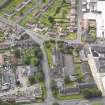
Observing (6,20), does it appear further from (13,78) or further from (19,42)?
(13,78)

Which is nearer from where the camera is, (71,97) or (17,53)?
(71,97)

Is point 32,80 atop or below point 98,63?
below

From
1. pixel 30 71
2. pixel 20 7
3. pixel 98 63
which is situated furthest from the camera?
pixel 20 7

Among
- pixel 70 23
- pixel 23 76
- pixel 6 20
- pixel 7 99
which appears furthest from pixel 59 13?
pixel 7 99

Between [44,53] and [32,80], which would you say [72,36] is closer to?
[44,53]

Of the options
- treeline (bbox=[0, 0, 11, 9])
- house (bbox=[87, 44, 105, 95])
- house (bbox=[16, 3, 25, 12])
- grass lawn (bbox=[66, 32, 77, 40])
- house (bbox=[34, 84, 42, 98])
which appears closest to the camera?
house (bbox=[34, 84, 42, 98])

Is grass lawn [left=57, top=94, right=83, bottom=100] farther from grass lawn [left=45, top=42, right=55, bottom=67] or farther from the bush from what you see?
grass lawn [left=45, top=42, right=55, bottom=67]

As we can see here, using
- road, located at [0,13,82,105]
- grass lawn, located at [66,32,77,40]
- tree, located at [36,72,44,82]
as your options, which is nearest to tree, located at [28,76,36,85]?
tree, located at [36,72,44,82]

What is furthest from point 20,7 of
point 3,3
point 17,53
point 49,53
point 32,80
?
point 32,80

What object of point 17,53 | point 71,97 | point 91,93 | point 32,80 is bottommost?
point 71,97

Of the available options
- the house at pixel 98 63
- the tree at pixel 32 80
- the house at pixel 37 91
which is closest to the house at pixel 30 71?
the tree at pixel 32 80

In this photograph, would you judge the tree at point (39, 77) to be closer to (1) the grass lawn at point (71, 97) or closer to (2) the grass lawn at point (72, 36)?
(1) the grass lawn at point (71, 97)

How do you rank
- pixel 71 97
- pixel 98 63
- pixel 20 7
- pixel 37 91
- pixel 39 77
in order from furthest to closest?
1. pixel 20 7
2. pixel 98 63
3. pixel 39 77
4. pixel 37 91
5. pixel 71 97
